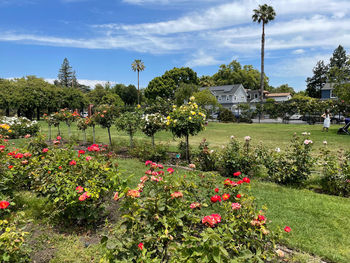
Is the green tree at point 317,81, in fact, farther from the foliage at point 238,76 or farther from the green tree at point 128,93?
the green tree at point 128,93

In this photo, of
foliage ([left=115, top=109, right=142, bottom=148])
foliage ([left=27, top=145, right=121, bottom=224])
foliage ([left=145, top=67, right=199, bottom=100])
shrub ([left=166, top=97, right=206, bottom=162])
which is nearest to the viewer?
foliage ([left=27, top=145, right=121, bottom=224])

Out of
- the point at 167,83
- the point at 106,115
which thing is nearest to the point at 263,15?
the point at 167,83

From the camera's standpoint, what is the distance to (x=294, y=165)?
491cm

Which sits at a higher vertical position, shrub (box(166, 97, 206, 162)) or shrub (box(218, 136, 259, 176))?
shrub (box(166, 97, 206, 162))

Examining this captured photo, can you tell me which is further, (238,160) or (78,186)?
(238,160)

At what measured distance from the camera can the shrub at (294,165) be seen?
484cm

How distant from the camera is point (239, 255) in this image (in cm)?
186

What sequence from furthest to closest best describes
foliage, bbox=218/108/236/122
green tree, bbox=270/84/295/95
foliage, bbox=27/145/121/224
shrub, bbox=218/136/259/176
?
green tree, bbox=270/84/295/95 < foliage, bbox=218/108/236/122 < shrub, bbox=218/136/259/176 < foliage, bbox=27/145/121/224

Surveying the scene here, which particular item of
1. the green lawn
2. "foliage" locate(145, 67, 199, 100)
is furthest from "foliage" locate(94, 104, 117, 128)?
"foliage" locate(145, 67, 199, 100)

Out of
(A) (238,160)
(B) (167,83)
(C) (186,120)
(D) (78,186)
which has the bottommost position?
(A) (238,160)

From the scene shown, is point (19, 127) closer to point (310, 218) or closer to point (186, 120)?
point (186, 120)

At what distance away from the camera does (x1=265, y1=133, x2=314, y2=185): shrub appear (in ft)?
15.9

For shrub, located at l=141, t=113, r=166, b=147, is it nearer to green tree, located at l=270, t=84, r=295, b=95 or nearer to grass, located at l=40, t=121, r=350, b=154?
grass, located at l=40, t=121, r=350, b=154

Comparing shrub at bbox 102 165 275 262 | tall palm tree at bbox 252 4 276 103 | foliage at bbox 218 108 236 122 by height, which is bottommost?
shrub at bbox 102 165 275 262
